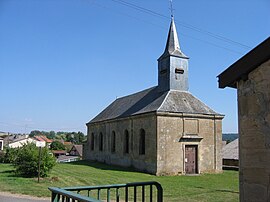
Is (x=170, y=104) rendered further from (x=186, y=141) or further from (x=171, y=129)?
(x=186, y=141)

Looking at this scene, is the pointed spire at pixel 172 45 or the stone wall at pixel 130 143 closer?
the stone wall at pixel 130 143

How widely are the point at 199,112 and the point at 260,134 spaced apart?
2036 centimetres

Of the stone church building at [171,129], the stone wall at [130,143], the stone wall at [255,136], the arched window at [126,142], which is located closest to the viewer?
Result: the stone wall at [255,136]

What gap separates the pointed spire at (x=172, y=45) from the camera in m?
27.0

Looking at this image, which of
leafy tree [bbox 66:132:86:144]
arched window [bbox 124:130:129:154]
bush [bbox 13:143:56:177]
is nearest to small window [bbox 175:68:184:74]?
arched window [bbox 124:130:129:154]

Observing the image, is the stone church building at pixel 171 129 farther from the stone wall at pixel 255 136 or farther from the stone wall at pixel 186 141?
the stone wall at pixel 255 136

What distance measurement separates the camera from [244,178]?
4.90 m

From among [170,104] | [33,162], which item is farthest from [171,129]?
[33,162]

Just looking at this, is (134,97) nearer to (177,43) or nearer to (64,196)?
(177,43)

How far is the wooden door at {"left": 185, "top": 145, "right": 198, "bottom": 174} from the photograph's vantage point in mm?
24031

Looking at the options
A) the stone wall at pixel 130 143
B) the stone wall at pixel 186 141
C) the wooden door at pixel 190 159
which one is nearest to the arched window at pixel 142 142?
the stone wall at pixel 130 143

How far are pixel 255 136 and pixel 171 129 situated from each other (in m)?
18.8

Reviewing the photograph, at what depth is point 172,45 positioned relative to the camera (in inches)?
1097

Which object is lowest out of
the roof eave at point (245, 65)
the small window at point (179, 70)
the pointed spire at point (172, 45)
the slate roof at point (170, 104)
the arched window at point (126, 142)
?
Result: the arched window at point (126, 142)
